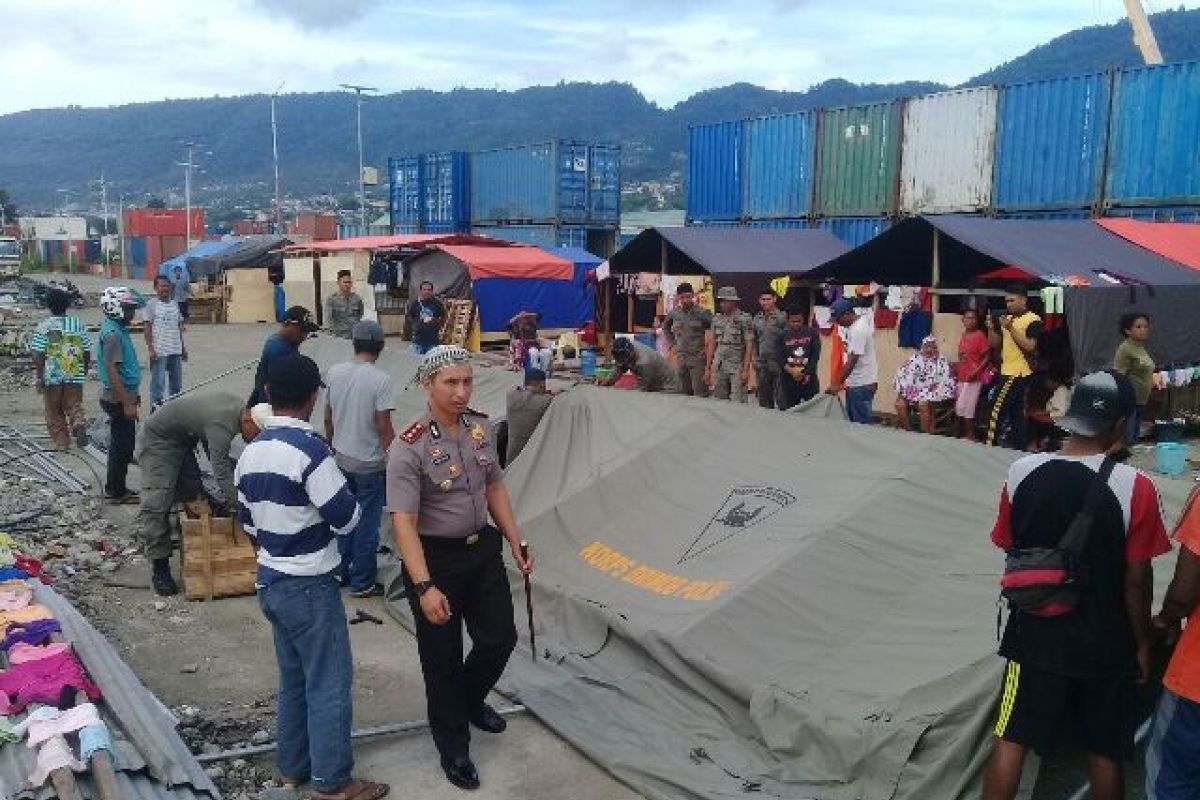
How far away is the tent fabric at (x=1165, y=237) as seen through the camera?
39.7ft

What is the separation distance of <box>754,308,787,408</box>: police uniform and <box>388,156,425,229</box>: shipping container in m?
26.3

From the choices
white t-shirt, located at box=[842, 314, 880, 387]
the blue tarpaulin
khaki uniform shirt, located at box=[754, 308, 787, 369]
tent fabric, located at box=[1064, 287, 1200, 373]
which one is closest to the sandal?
white t-shirt, located at box=[842, 314, 880, 387]

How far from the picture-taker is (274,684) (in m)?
5.38

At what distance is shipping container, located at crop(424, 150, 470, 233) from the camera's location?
3309cm

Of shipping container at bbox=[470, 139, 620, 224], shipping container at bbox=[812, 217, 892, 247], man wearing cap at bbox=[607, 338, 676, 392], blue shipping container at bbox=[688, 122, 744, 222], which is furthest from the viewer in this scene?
shipping container at bbox=[470, 139, 620, 224]

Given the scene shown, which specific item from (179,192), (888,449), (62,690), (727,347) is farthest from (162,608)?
(179,192)

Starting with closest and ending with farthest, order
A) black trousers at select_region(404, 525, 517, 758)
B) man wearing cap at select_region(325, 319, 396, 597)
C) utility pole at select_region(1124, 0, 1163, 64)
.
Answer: black trousers at select_region(404, 525, 517, 758), man wearing cap at select_region(325, 319, 396, 597), utility pole at select_region(1124, 0, 1163, 64)

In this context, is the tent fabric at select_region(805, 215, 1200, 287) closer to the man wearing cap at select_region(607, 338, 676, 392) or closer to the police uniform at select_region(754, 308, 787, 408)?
the police uniform at select_region(754, 308, 787, 408)

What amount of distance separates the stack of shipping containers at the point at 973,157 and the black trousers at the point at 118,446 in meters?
13.9

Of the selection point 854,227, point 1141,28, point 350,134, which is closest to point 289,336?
point 854,227

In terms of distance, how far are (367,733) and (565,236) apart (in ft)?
85.5

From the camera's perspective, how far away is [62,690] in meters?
3.97

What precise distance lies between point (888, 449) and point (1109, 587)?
2.37 metres

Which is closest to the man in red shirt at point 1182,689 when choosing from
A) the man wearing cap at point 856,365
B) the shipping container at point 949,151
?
the man wearing cap at point 856,365
